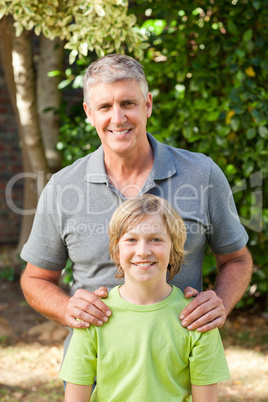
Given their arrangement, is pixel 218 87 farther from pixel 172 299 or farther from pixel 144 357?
pixel 144 357

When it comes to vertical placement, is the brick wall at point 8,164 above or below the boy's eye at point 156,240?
below

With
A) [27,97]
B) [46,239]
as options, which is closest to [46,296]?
[46,239]

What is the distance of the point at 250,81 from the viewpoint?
3.26 meters

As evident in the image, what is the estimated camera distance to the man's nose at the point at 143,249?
5.64ft

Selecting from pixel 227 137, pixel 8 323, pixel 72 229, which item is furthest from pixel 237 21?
pixel 8 323

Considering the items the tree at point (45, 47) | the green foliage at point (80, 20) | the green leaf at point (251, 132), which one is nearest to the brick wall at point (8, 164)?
the tree at point (45, 47)

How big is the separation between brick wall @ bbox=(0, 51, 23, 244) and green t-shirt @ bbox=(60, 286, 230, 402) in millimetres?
4591

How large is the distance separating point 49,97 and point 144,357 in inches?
125

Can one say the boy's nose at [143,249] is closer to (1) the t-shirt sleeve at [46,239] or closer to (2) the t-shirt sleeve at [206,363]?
(2) the t-shirt sleeve at [206,363]

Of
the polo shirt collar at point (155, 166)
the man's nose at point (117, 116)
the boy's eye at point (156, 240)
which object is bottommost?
the boy's eye at point (156, 240)

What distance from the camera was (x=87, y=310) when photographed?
1.78 m

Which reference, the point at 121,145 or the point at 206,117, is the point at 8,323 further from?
the point at 121,145

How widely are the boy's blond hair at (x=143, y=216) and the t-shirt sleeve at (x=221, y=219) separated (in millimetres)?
279

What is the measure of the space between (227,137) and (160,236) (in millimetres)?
1943
